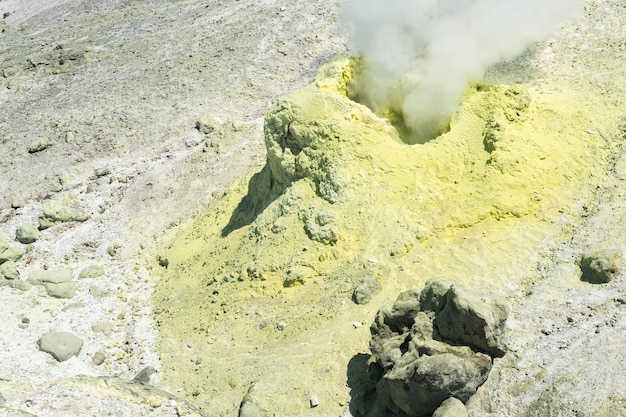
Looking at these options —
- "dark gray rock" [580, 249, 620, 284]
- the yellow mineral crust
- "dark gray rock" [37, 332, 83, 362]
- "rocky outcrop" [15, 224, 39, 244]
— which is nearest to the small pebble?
"dark gray rock" [37, 332, 83, 362]

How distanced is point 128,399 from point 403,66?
663 centimetres

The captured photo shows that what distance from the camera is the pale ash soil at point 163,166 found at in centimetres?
691

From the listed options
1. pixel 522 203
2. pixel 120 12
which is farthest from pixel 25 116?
pixel 522 203

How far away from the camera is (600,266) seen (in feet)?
25.2

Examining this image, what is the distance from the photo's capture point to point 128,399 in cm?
730

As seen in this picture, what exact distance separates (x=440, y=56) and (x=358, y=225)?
126 inches

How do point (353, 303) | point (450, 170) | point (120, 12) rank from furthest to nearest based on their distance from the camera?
point (120, 12) < point (450, 170) < point (353, 303)

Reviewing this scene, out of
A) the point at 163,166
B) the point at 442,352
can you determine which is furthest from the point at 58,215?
the point at 442,352

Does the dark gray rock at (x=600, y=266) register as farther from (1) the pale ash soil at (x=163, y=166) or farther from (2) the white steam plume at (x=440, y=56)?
(2) the white steam plume at (x=440, y=56)

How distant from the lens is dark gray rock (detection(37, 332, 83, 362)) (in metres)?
9.50

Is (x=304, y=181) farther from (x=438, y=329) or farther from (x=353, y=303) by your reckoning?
(x=438, y=329)

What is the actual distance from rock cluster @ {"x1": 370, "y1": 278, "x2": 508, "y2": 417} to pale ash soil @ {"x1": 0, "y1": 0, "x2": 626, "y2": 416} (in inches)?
18.7

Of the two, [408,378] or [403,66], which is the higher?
[403,66]

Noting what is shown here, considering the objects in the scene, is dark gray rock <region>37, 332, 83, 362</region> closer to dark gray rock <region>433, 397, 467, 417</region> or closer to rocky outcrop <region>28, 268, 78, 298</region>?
rocky outcrop <region>28, 268, 78, 298</region>
